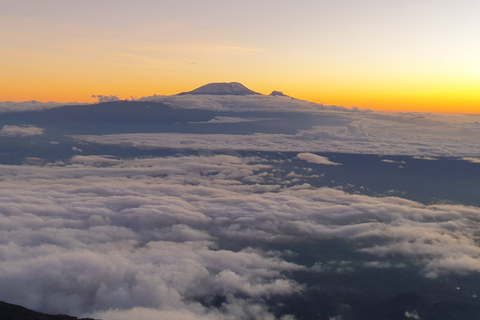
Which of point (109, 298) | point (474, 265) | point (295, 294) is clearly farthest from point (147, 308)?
point (474, 265)

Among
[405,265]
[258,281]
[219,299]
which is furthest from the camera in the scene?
[405,265]

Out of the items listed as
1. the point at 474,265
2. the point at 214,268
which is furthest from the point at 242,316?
the point at 474,265

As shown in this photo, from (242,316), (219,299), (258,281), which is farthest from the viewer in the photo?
(258,281)

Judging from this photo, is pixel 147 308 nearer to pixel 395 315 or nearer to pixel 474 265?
pixel 395 315

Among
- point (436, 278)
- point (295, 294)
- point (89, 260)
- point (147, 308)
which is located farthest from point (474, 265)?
point (89, 260)

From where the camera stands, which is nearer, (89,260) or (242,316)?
(242,316)

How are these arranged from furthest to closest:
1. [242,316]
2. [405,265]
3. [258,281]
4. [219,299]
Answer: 1. [405,265]
2. [258,281]
3. [219,299]
4. [242,316]

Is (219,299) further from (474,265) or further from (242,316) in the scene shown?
(474,265)

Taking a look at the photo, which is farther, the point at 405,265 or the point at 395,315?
the point at 405,265
